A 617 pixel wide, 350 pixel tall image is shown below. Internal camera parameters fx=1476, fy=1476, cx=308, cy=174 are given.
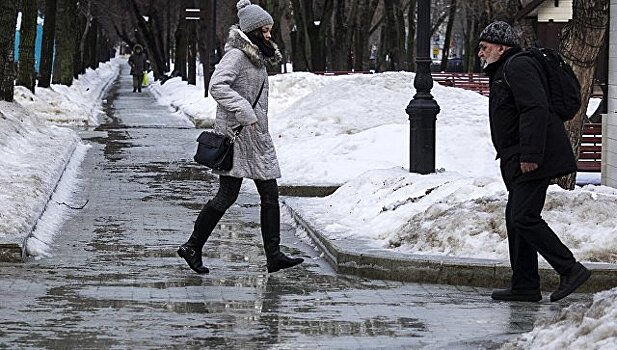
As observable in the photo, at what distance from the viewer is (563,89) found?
901 cm

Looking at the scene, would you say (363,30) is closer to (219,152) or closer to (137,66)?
(137,66)

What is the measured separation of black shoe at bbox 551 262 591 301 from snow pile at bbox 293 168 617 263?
1072 mm

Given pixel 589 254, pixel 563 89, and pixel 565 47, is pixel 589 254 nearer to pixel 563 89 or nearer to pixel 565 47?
pixel 563 89

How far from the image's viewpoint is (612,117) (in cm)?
1426

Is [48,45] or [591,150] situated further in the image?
[48,45]

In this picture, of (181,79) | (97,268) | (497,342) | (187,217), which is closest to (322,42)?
(181,79)

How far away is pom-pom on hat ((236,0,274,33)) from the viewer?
10164mm

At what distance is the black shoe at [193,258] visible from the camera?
10.4 meters

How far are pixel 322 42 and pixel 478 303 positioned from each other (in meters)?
39.1

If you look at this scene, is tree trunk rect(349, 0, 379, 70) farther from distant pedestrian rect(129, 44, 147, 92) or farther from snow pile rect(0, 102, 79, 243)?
snow pile rect(0, 102, 79, 243)

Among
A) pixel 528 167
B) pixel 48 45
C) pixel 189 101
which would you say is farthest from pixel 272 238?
pixel 189 101

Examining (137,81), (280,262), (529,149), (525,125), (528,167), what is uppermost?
(525,125)

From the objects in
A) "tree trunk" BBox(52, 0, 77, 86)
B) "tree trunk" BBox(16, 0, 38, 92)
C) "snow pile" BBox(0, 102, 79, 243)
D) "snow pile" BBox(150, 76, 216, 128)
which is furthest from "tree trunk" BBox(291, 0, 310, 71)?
"snow pile" BBox(0, 102, 79, 243)

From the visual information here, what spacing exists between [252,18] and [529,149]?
2.38m
